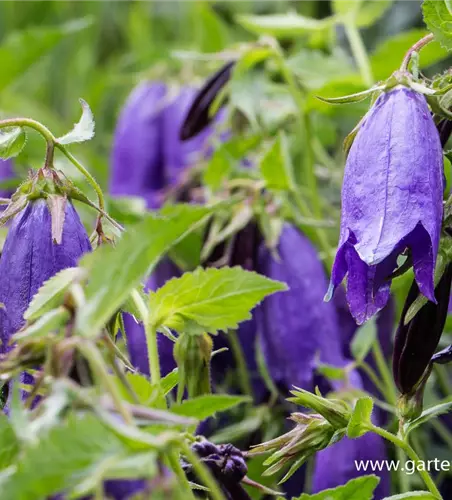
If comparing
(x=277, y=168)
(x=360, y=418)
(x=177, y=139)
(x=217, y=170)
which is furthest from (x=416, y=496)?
Result: (x=177, y=139)

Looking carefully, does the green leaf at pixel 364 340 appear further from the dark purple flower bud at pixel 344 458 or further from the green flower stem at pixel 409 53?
the green flower stem at pixel 409 53

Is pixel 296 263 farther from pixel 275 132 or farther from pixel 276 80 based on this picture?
pixel 276 80

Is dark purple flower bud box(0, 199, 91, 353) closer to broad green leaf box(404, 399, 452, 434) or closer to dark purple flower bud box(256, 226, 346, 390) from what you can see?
broad green leaf box(404, 399, 452, 434)

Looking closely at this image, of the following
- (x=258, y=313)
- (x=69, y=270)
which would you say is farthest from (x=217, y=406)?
(x=258, y=313)

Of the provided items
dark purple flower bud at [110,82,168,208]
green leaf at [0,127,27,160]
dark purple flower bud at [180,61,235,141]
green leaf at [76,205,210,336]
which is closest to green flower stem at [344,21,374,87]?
dark purple flower bud at [180,61,235,141]

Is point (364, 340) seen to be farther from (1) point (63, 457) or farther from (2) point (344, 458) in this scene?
(1) point (63, 457)

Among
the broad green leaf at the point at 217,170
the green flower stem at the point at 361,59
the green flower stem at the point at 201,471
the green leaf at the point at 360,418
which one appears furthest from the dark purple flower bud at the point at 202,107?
the green flower stem at the point at 201,471

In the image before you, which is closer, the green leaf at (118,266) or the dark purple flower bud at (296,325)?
the green leaf at (118,266)
